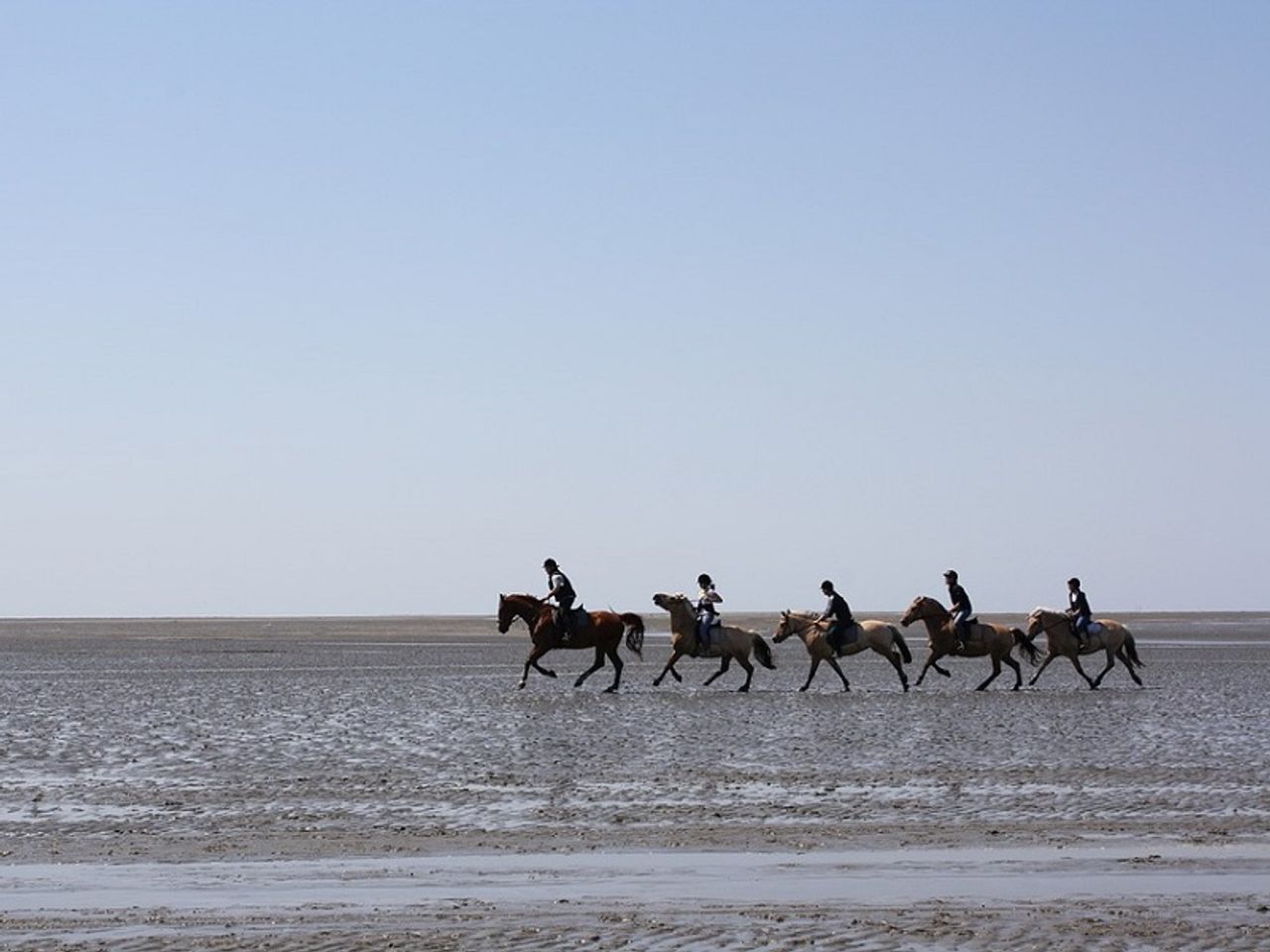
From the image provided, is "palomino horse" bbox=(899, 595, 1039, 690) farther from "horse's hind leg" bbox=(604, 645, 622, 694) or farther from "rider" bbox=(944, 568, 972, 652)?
"horse's hind leg" bbox=(604, 645, 622, 694)

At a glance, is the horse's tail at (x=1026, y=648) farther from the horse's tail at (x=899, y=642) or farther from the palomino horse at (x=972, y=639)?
the horse's tail at (x=899, y=642)

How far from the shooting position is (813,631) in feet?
111

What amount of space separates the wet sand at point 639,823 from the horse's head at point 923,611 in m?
2.60

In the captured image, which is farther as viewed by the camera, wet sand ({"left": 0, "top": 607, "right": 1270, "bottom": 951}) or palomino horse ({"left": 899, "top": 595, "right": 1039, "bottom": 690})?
palomino horse ({"left": 899, "top": 595, "right": 1039, "bottom": 690})

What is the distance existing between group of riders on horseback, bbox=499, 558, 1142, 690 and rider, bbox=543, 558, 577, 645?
2cm

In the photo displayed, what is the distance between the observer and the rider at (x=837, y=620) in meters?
33.6

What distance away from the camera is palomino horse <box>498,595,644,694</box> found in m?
33.7

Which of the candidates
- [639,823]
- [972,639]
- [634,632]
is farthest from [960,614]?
[639,823]

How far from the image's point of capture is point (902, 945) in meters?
9.95

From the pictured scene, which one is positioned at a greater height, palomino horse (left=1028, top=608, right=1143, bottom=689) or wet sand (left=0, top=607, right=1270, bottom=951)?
palomino horse (left=1028, top=608, right=1143, bottom=689)

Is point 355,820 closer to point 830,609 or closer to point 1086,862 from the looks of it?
point 1086,862

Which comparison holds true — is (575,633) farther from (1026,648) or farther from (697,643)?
(1026,648)

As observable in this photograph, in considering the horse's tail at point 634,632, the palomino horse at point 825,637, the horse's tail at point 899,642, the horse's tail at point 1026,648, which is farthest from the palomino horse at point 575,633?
the horse's tail at point 1026,648

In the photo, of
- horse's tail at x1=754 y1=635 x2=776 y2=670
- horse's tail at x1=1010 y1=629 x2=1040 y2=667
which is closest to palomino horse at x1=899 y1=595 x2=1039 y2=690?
horse's tail at x1=1010 y1=629 x2=1040 y2=667
